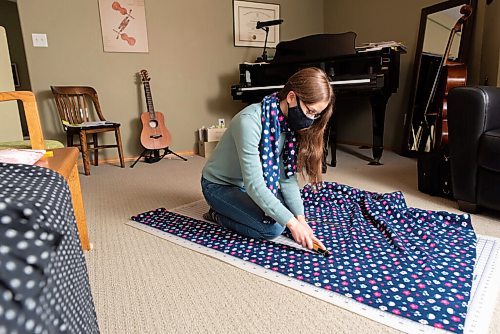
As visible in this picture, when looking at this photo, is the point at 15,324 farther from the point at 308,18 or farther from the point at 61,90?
the point at 308,18

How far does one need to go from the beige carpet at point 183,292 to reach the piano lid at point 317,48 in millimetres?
1388

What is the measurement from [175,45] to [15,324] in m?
3.51

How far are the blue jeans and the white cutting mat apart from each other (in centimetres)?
10

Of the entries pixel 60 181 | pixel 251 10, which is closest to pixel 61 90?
pixel 251 10

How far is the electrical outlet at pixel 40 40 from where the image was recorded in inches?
118

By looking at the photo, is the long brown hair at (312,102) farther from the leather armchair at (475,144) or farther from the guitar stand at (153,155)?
the guitar stand at (153,155)

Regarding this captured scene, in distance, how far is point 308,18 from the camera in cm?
424

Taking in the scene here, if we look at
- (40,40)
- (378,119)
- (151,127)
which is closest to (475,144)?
(378,119)

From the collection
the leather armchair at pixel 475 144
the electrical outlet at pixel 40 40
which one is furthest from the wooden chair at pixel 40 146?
the electrical outlet at pixel 40 40

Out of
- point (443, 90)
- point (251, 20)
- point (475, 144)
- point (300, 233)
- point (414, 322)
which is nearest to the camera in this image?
point (414, 322)

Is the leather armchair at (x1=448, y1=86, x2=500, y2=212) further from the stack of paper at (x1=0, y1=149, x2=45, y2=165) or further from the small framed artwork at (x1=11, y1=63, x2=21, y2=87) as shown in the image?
the small framed artwork at (x1=11, y1=63, x2=21, y2=87)

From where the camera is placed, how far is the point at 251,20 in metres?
3.87

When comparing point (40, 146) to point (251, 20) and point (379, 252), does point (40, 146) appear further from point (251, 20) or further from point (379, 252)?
point (251, 20)

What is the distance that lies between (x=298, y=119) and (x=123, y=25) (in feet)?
8.73
